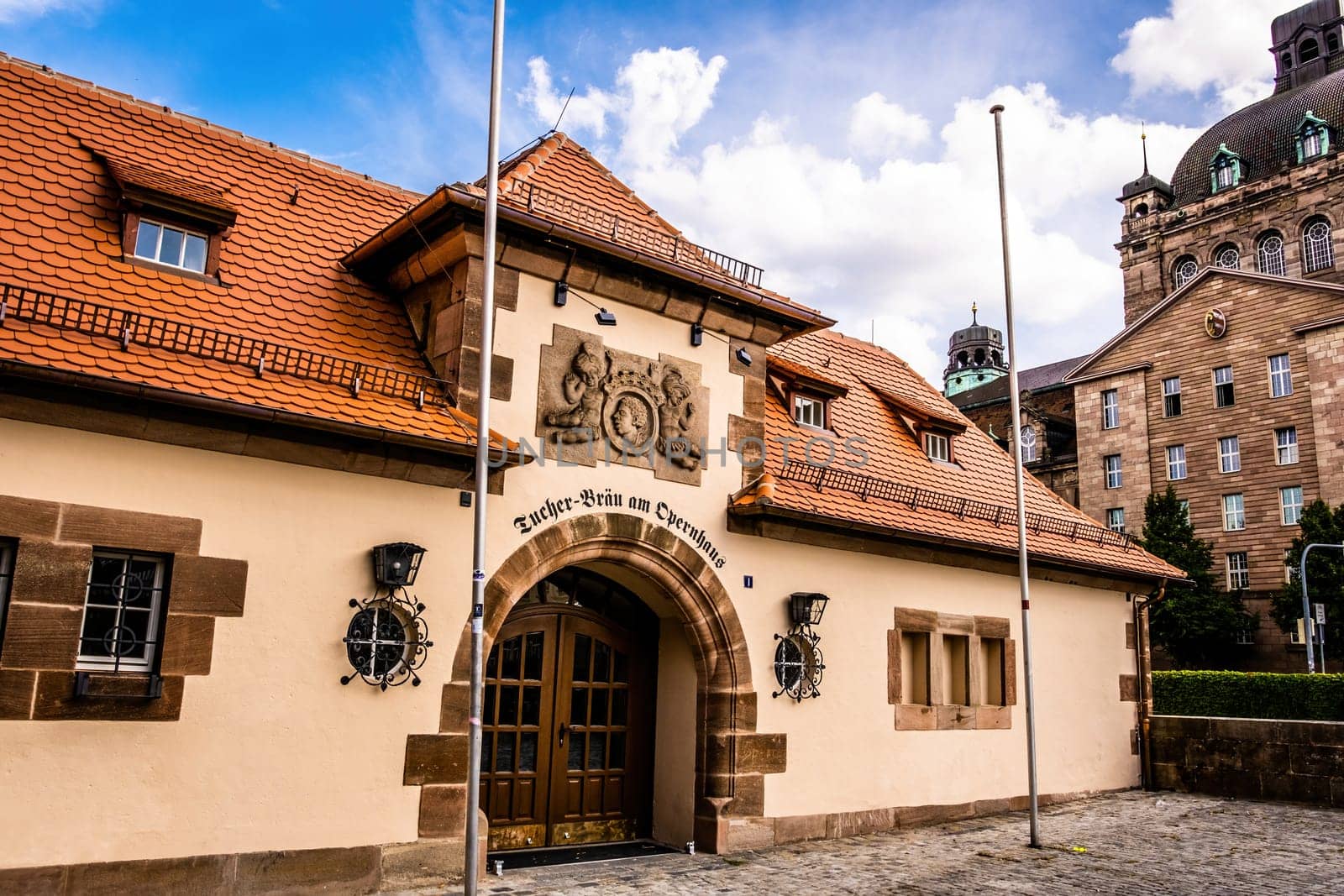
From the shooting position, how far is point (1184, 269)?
60.3 m

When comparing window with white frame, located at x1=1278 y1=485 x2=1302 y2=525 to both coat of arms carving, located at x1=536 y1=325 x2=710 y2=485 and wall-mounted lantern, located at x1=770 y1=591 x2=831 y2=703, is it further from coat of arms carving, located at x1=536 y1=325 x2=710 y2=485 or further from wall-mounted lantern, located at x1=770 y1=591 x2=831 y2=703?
coat of arms carving, located at x1=536 y1=325 x2=710 y2=485

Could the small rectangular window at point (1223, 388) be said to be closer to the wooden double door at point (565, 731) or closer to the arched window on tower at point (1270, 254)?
the arched window on tower at point (1270, 254)

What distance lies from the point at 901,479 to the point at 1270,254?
50.6 m

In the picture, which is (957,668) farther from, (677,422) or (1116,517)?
(1116,517)

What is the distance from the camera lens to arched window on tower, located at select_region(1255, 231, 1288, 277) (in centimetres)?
5509

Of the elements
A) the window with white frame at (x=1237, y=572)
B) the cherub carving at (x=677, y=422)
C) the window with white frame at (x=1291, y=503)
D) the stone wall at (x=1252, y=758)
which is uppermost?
the window with white frame at (x=1291, y=503)

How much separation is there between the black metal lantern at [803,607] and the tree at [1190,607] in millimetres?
30239

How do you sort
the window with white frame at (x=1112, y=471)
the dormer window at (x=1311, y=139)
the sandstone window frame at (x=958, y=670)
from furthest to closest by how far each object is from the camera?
the dormer window at (x=1311, y=139) < the window with white frame at (x=1112, y=471) < the sandstone window frame at (x=958, y=670)

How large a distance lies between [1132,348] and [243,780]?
45.4 meters

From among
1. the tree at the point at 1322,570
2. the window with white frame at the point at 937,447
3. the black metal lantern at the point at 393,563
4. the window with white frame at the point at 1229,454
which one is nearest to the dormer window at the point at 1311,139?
the window with white frame at the point at 1229,454

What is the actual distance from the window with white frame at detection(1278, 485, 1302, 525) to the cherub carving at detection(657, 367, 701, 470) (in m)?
36.8

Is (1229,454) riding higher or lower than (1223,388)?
lower

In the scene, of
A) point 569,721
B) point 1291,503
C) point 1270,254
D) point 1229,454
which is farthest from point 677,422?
point 1270,254

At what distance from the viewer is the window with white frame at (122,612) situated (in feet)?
26.5
